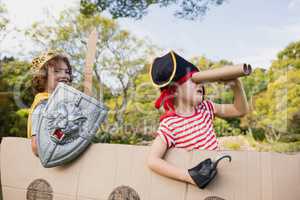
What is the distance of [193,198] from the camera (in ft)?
3.91

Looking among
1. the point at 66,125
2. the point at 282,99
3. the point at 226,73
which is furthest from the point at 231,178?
the point at 282,99

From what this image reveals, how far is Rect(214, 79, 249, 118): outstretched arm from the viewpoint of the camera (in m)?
1.28

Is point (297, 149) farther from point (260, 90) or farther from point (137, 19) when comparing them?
point (137, 19)

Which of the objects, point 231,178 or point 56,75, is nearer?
point 231,178

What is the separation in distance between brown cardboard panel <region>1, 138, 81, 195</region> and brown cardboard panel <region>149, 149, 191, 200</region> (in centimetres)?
38

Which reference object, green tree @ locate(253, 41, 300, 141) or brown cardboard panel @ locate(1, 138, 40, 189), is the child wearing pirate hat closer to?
brown cardboard panel @ locate(1, 138, 40, 189)

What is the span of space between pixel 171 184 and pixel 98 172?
0.34 meters

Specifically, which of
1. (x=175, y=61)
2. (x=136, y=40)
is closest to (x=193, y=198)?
(x=175, y=61)

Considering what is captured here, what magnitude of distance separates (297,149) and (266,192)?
18.0ft

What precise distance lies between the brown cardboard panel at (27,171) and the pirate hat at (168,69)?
0.48 m

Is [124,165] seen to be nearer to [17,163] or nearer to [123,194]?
[123,194]

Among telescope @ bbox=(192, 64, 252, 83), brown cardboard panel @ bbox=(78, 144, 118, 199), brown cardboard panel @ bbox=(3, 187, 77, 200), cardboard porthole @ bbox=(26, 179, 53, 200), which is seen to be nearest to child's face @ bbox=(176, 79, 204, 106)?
telescope @ bbox=(192, 64, 252, 83)

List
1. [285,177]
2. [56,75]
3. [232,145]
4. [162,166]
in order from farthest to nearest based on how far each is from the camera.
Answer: [232,145] → [56,75] → [162,166] → [285,177]

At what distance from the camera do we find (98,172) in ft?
4.79
